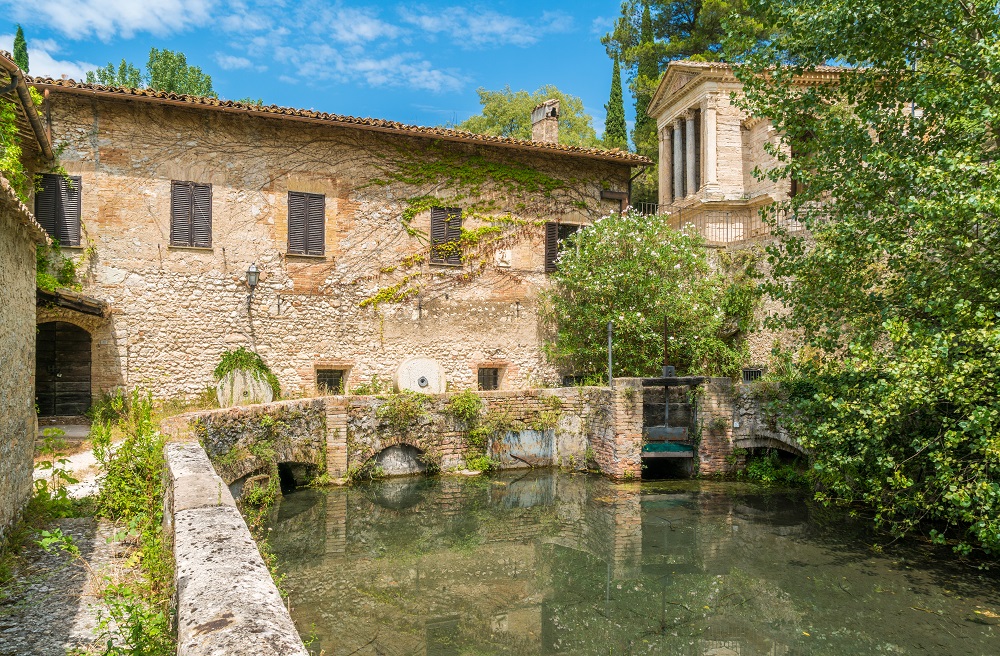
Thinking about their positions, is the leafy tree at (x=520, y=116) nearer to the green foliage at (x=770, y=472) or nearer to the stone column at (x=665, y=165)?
the stone column at (x=665, y=165)

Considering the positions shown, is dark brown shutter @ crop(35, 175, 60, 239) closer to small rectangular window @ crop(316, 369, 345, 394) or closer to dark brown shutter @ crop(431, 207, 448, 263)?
small rectangular window @ crop(316, 369, 345, 394)

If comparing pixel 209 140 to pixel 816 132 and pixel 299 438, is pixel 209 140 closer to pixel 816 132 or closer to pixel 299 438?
pixel 299 438

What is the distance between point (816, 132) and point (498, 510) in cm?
793

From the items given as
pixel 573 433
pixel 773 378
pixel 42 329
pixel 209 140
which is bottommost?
pixel 573 433

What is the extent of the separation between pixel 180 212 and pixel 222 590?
12.6 m

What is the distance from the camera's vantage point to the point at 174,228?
45.3 feet

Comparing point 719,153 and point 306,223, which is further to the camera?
point 719,153

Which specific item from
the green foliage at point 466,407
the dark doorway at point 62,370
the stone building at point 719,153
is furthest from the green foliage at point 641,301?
the dark doorway at point 62,370

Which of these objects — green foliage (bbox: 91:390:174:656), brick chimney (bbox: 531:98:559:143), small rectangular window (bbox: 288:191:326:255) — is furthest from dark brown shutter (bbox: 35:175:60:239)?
brick chimney (bbox: 531:98:559:143)

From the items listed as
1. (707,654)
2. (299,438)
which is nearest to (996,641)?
(707,654)

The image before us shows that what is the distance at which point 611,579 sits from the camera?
855 cm

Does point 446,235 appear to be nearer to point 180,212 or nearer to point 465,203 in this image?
point 465,203

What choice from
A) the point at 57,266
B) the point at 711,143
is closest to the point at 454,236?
the point at 57,266

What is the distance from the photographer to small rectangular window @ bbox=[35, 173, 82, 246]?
Answer: 42.1 ft
